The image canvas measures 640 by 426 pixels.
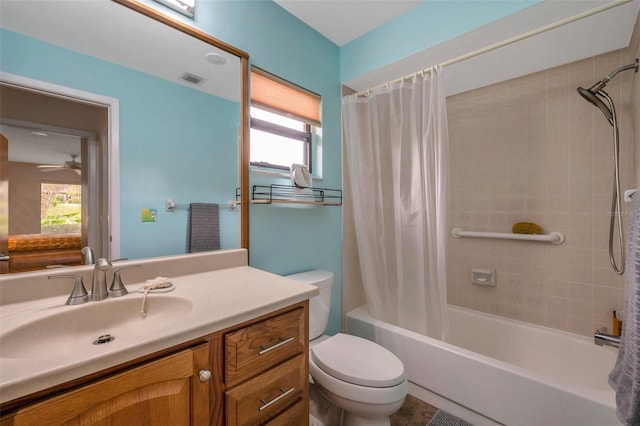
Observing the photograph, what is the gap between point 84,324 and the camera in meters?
0.85

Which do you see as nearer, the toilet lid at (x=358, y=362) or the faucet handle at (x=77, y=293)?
the faucet handle at (x=77, y=293)

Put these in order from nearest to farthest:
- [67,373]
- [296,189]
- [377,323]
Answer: [67,373], [296,189], [377,323]

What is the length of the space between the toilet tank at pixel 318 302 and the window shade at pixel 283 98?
1.04 meters

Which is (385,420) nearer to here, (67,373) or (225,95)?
(67,373)

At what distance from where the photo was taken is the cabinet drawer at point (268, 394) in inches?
31.7

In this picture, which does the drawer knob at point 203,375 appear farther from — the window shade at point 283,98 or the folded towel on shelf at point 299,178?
the window shade at point 283,98

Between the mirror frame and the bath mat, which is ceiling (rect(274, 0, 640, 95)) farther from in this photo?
A: the bath mat

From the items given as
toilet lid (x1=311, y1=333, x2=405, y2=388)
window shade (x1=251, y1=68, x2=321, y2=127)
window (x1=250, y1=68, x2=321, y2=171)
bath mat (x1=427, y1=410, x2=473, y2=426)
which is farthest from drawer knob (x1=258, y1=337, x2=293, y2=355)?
window shade (x1=251, y1=68, x2=321, y2=127)

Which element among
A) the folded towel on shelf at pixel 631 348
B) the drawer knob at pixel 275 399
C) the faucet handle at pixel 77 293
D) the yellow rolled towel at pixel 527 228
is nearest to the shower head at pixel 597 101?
the yellow rolled towel at pixel 527 228

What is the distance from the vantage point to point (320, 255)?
1904 mm

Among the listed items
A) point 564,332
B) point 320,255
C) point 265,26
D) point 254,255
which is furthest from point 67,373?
point 564,332

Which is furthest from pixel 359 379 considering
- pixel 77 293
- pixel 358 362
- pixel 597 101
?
pixel 597 101

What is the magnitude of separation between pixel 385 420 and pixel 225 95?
5.81 ft

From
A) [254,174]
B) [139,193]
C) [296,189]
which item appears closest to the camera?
[139,193]
